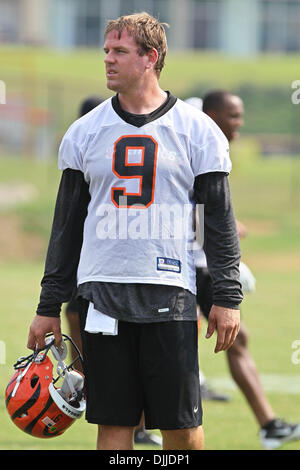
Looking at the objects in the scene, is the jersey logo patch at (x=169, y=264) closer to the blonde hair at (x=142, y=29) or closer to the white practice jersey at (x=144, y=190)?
the white practice jersey at (x=144, y=190)

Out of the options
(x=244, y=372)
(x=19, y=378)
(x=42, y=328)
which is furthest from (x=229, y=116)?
(x=19, y=378)

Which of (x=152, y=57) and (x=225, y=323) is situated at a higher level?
(x=152, y=57)

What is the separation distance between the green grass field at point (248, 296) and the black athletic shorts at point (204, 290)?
0.96 m

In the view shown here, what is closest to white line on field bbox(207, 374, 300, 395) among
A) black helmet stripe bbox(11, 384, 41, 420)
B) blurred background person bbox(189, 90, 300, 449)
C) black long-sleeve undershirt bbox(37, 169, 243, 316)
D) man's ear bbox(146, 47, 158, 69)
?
blurred background person bbox(189, 90, 300, 449)

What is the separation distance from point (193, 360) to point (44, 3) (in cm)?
4924

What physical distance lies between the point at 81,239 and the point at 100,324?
49 centimetres

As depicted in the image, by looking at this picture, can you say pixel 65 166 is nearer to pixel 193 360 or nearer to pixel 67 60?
pixel 193 360

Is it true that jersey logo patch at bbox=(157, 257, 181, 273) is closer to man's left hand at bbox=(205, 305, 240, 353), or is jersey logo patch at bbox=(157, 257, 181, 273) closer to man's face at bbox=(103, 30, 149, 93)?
man's left hand at bbox=(205, 305, 240, 353)

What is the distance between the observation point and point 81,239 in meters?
4.32

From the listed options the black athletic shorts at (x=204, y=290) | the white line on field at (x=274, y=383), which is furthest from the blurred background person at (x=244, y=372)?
the white line on field at (x=274, y=383)

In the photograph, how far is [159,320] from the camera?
4.03 m

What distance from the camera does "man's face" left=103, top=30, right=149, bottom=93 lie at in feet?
13.3

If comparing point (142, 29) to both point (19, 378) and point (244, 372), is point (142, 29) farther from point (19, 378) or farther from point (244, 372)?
point (244, 372)
